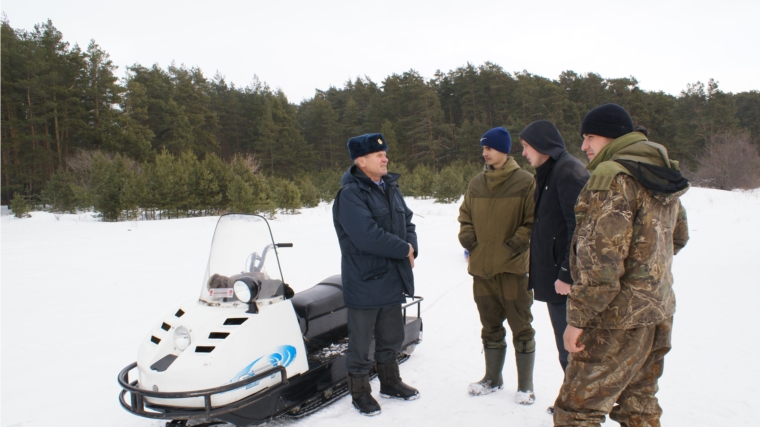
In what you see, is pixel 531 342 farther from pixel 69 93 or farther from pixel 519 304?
pixel 69 93

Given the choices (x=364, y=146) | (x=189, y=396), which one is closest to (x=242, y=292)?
(x=189, y=396)

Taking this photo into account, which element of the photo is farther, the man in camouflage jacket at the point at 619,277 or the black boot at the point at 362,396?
the black boot at the point at 362,396

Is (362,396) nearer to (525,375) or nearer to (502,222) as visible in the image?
(525,375)

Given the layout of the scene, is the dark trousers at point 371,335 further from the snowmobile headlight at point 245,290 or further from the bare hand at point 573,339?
the bare hand at point 573,339

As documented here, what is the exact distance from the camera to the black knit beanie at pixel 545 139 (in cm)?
301

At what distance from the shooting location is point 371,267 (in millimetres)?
3312

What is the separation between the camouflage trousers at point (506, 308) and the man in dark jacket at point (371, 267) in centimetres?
55

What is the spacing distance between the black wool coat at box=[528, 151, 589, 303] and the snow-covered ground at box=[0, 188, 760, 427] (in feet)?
3.06

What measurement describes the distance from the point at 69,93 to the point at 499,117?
117ft

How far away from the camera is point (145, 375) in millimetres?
2775

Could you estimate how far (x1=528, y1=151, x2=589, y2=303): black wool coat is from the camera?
9.26ft

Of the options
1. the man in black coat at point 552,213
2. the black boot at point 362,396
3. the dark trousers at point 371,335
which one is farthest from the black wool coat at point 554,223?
the black boot at point 362,396

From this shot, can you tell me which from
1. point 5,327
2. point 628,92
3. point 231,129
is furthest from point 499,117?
point 5,327

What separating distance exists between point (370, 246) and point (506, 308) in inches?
42.3
